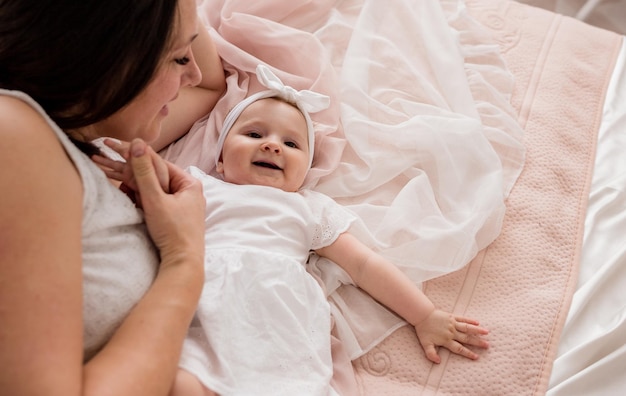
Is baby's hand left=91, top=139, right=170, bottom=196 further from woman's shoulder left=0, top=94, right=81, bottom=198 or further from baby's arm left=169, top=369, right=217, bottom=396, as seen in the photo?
baby's arm left=169, top=369, right=217, bottom=396

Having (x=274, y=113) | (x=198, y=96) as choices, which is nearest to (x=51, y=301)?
(x=274, y=113)

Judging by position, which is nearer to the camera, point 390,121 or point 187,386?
point 187,386

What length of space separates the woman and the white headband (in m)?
0.45

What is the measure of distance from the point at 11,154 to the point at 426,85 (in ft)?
3.80

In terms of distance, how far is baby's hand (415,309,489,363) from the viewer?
130cm

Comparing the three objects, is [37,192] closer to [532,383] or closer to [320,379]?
[320,379]

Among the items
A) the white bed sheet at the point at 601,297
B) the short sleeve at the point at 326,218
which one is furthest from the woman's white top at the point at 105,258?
the white bed sheet at the point at 601,297

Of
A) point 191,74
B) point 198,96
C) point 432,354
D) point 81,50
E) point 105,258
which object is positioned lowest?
point 432,354

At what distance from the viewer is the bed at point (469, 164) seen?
131cm

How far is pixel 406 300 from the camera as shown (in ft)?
4.37

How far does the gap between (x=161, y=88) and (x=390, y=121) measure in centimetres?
79

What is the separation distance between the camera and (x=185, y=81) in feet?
3.62

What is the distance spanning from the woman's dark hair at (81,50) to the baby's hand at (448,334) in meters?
0.74

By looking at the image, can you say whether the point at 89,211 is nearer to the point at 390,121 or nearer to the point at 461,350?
the point at 461,350
